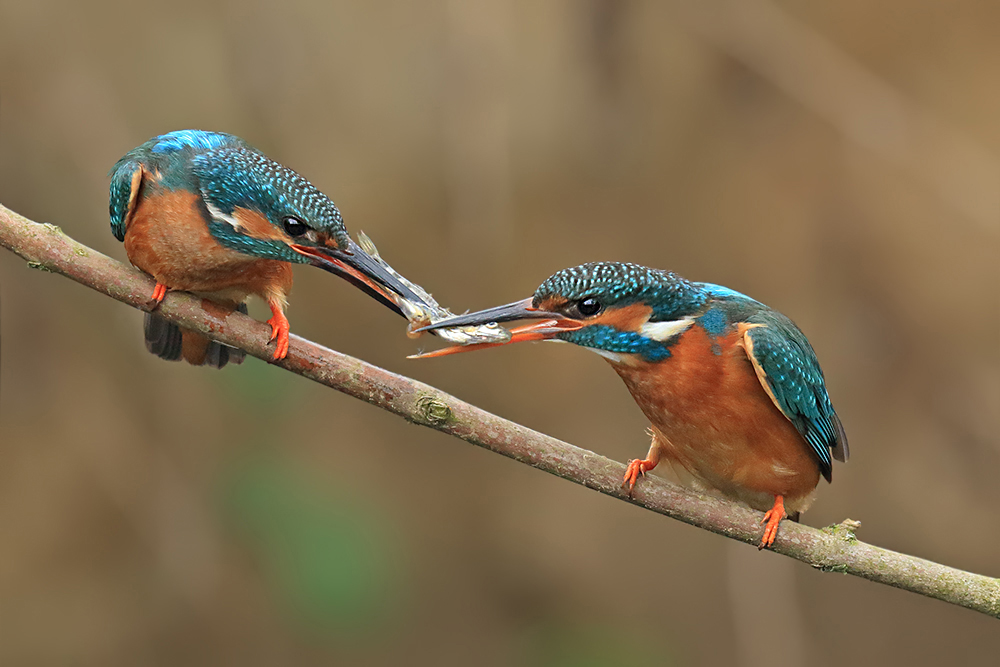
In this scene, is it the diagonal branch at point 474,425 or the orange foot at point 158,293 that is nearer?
the diagonal branch at point 474,425

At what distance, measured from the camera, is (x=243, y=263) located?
2.18 meters

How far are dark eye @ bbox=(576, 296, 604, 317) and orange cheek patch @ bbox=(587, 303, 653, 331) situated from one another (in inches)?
0.5

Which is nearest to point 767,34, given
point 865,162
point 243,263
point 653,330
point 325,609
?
point 865,162

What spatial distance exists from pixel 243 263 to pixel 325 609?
8.85 ft

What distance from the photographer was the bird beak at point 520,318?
1854 mm

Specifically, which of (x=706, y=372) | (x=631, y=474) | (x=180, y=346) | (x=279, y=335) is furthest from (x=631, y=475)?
(x=180, y=346)

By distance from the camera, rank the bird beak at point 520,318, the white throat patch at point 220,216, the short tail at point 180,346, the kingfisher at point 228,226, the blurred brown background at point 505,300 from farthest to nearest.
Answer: the blurred brown background at point 505,300 < the short tail at point 180,346 < the white throat patch at point 220,216 < the kingfisher at point 228,226 < the bird beak at point 520,318

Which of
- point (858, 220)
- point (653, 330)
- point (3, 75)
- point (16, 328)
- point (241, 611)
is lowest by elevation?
point (241, 611)

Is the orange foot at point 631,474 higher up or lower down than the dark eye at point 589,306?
lower down

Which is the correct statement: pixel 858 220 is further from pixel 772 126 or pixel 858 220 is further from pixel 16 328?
pixel 16 328

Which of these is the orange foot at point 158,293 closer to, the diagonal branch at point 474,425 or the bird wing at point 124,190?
the diagonal branch at point 474,425

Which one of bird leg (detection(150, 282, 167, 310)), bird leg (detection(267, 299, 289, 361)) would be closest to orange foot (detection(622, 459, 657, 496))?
bird leg (detection(267, 299, 289, 361))

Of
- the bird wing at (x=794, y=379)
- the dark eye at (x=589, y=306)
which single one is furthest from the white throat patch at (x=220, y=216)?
the bird wing at (x=794, y=379)

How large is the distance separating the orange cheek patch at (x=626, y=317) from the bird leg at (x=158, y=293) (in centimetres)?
100
